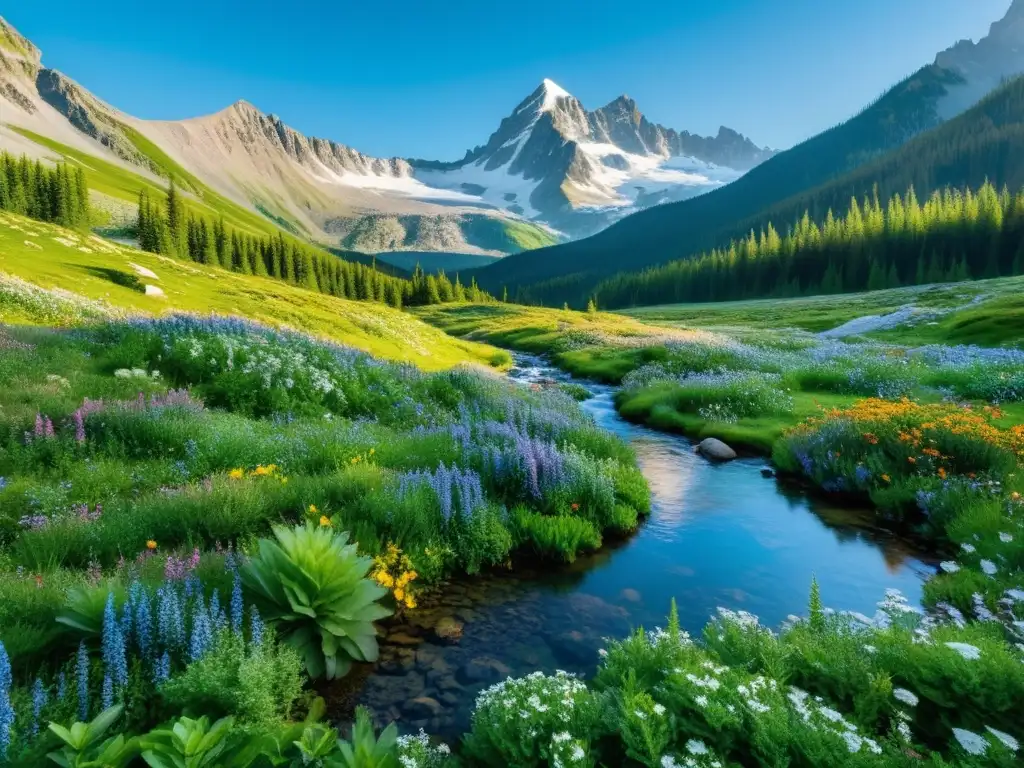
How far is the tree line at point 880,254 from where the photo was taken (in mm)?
115250

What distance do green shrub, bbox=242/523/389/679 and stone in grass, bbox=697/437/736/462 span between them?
1275 cm

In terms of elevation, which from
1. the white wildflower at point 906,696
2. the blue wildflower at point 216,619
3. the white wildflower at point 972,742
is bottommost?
the white wildflower at point 906,696

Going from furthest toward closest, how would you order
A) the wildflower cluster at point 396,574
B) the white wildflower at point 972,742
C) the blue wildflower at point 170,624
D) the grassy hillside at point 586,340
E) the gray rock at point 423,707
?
the grassy hillside at point 586,340 → the wildflower cluster at point 396,574 → the gray rock at point 423,707 → the blue wildflower at point 170,624 → the white wildflower at point 972,742

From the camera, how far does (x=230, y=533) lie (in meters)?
7.29

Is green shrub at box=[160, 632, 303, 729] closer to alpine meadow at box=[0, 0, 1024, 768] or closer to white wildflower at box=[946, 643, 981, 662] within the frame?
alpine meadow at box=[0, 0, 1024, 768]

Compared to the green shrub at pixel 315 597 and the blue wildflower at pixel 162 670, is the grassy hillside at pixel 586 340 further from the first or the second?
the blue wildflower at pixel 162 670

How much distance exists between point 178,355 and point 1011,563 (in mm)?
17929

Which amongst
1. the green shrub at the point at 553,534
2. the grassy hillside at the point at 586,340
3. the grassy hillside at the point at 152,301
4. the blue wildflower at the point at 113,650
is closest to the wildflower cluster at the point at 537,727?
the blue wildflower at the point at 113,650

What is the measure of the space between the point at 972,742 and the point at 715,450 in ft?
43.6

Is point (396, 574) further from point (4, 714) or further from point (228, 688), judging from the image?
point (4, 714)

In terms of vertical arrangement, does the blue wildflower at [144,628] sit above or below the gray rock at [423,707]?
above

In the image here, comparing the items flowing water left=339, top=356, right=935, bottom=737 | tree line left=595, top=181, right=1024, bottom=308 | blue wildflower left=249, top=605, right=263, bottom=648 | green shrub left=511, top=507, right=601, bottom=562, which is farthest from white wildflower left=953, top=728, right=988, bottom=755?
tree line left=595, top=181, right=1024, bottom=308

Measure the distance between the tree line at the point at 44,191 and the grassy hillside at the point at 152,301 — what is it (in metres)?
43.5

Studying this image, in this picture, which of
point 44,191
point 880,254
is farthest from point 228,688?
point 880,254
